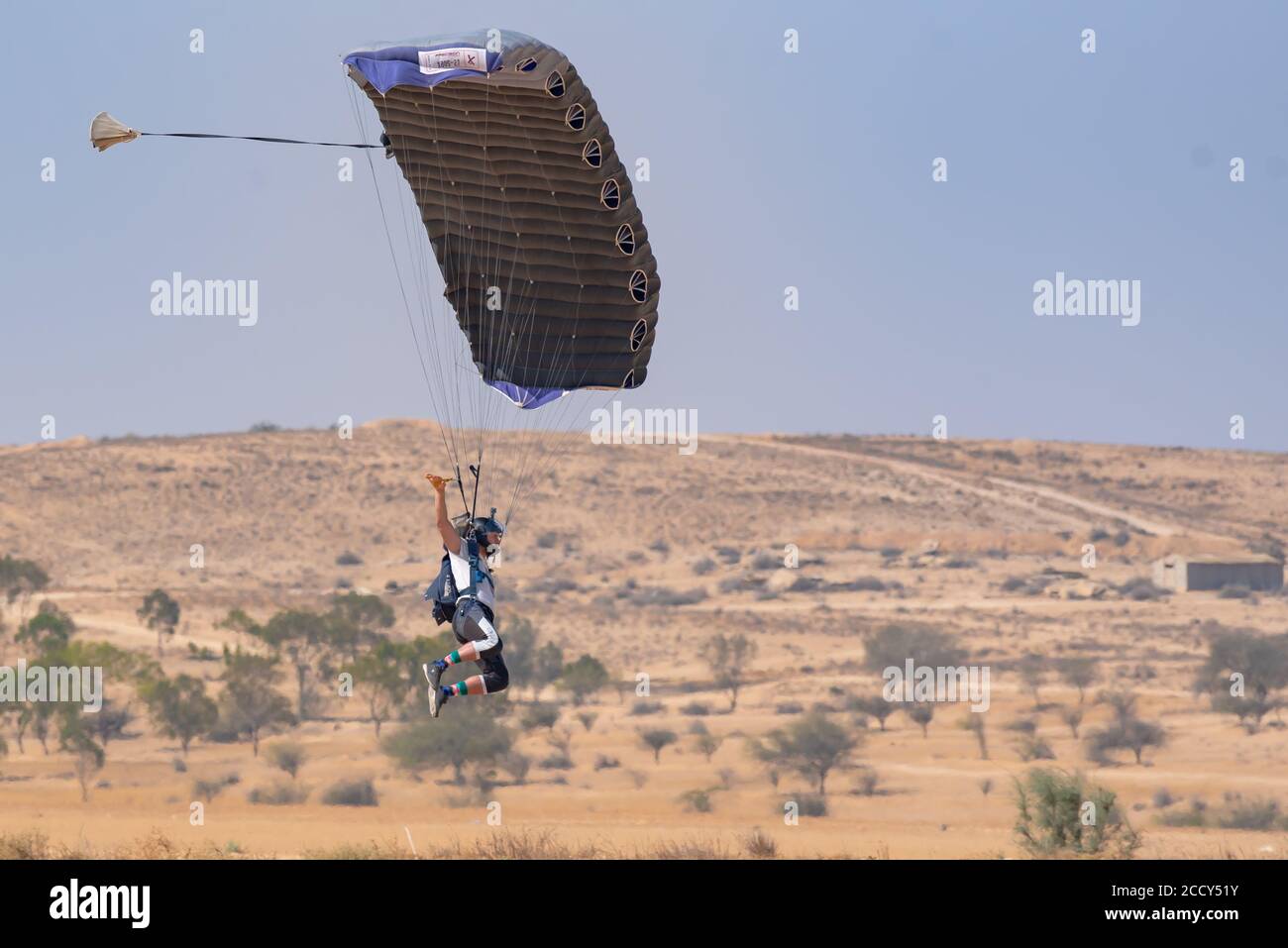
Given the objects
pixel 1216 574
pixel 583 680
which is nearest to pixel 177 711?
pixel 583 680

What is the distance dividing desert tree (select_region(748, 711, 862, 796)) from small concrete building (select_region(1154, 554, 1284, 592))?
32699 mm

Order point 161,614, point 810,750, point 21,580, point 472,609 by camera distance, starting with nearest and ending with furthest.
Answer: point 472,609
point 810,750
point 161,614
point 21,580

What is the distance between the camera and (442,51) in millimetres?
18422

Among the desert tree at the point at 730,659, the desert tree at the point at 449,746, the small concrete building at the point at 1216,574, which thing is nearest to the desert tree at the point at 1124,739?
the desert tree at the point at 730,659

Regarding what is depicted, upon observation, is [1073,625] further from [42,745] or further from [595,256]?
[595,256]

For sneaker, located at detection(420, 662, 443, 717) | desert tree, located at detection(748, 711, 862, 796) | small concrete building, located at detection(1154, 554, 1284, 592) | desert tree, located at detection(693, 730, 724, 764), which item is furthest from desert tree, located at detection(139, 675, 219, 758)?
small concrete building, located at detection(1154, 554, 1284, 592)

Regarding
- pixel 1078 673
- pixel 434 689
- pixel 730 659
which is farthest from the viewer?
pixel 730 659

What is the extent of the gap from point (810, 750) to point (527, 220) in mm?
25317

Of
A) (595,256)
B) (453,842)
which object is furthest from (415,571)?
(595,256)

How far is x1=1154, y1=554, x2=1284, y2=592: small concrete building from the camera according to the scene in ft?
241

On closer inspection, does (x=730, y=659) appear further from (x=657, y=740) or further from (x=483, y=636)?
(x=483, y=636)

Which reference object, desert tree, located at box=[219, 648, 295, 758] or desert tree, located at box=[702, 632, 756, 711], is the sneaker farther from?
desert tree, located at box=[702, 632, 756, 711]

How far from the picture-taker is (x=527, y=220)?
824 inches

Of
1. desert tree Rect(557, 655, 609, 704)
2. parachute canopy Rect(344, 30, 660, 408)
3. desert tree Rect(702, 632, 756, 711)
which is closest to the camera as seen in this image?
parachute canopy Rect(344, 30, 660, 408)
